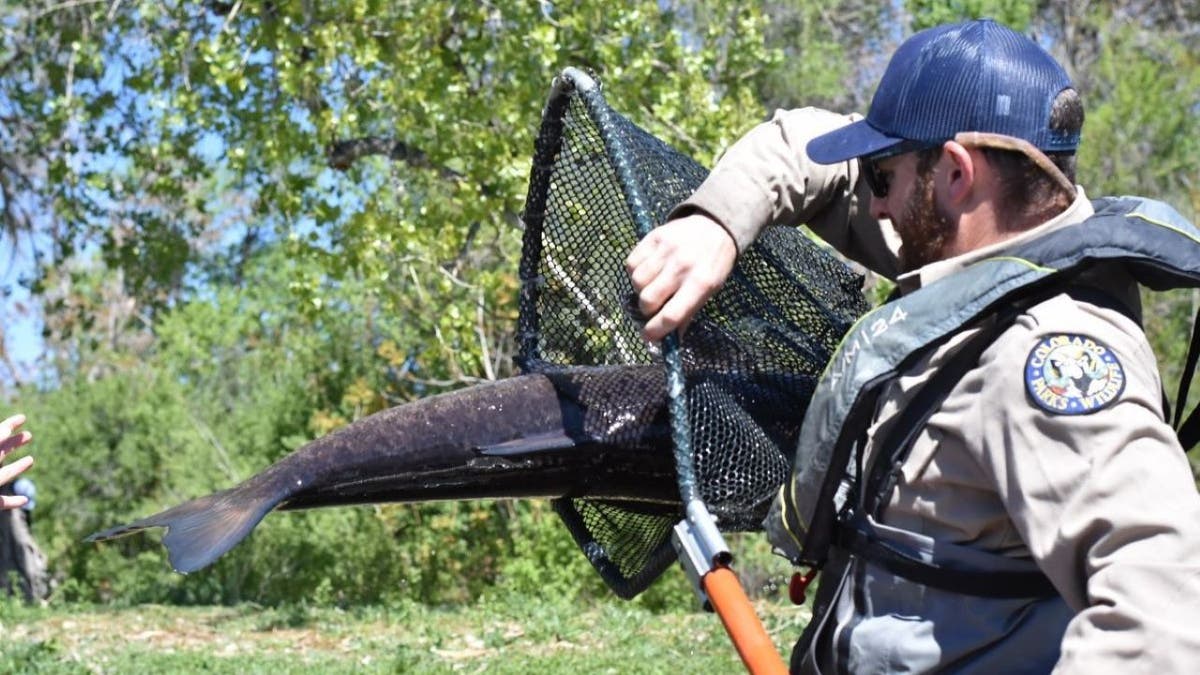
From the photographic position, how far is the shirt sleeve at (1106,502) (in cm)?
189

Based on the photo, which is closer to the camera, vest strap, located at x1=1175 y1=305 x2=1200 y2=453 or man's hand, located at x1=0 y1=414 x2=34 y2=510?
vest strap, located at x1=1175 y1=305 x2=1200 y2=453

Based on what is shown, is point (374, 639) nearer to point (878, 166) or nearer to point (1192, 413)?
point (1192, 413)

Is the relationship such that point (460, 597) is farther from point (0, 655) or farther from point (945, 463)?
point (945, 463)

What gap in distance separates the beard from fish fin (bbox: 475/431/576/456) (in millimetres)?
744

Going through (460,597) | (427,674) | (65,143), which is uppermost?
(65,143)

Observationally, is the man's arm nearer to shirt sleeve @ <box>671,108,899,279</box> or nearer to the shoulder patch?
shirt sleeve @ <box>671,108,899,279</box>

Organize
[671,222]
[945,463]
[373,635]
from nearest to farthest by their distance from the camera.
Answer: [945,463]
[671,222]
[373,635]

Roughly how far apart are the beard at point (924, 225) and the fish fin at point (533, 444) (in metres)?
0.74

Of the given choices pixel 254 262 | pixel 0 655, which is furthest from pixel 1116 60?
pixel 0 655

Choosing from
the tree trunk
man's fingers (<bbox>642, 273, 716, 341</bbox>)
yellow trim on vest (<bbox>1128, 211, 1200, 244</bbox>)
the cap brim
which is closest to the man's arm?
man's fingers (<bbox>642, 273, 716, 341</bbox>)

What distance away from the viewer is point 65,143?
1452 cm

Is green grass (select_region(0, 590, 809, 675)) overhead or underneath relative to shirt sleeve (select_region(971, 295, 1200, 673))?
underneath

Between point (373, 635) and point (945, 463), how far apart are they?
7.83m

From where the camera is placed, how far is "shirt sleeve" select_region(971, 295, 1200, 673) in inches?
74.4
